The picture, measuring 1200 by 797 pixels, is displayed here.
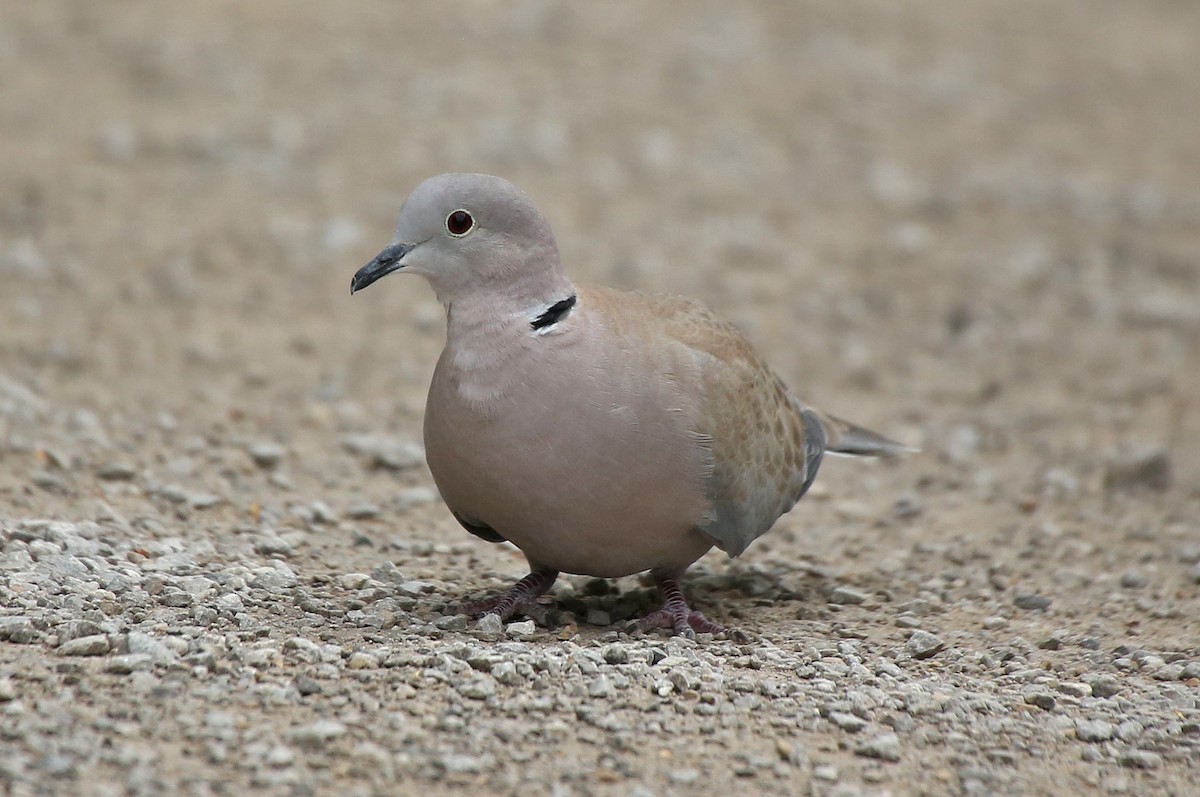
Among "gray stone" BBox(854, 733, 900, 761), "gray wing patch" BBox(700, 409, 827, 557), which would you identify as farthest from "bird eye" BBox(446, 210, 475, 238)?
"gray stone" BBox(854, 733, 900, 761)

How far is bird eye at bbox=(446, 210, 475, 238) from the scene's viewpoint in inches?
178

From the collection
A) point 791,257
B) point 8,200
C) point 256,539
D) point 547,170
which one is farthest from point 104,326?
point 791,257

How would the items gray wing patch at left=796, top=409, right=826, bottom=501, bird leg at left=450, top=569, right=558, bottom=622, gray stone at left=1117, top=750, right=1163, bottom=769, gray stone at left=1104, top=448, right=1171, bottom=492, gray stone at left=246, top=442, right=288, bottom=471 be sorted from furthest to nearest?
gray stone at left=1104, top=448, right=1171, bottom=492, gray stone at left=246, top=442, right=288, bottom=471, gray wing patch at left=796, top=409, right=826, bottom=501, bird leg at left=450, top=569, right=558, bottom=622, gray stone at left=1117, top=750, right=1163, bottom=769

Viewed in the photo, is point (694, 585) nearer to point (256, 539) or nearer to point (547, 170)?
point (256, 539)

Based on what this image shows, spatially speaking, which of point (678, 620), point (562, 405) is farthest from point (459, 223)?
point (678, 620)

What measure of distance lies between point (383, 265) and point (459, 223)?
261 mm

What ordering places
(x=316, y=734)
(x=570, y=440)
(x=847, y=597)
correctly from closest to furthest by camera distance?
(x=316, y=734)
(x=570, y=440)
(x=847, y=597)

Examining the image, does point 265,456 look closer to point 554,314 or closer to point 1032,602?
point 554,314

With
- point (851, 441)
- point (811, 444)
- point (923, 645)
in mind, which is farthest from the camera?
point (851, 441)

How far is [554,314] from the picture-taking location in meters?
4.50

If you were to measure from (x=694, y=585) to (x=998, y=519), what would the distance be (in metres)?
1.73

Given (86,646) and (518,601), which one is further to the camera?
(518,601)

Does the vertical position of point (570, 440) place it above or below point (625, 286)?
below

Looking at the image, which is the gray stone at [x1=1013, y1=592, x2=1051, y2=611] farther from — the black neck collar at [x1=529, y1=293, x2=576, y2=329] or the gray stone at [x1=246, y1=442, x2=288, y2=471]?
the gray stone at [x1=246, y1=442, x2=288, y2=471]
